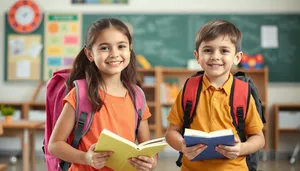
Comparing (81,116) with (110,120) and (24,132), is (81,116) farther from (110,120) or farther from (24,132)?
(24,132)

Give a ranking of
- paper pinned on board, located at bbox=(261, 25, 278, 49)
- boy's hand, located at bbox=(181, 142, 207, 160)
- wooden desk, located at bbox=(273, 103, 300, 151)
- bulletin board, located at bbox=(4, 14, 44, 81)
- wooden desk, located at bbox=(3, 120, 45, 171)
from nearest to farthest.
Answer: boy's hand, located at bbox=(181, 142, 207, 160) < wooden desk, located at bbox=(3, 120, 45, 171) < wooden desk, located at bbox=(273, 103, 300, 151) < paper pinned on board, located at bbox=(261, 25, 278, 49) < bulletin board, located at bbox=(4, 14, 44, 81)

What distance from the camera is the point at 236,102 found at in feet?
5.66

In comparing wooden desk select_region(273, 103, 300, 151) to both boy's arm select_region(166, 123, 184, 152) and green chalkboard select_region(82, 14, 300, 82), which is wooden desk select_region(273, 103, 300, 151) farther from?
boy's arm select_region(166, 123, 184, 152)

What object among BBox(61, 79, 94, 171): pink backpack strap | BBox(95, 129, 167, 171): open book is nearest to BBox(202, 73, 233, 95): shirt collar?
BBox(95, 129, 167, 171): open book

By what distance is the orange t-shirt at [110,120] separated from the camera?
5.53ft

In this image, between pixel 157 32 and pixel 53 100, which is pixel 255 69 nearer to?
pixel 157 32

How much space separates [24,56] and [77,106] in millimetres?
5116

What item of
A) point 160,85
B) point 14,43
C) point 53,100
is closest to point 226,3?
A: point 160,85

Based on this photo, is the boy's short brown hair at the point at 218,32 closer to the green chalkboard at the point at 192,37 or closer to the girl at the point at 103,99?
the girl at the point at 103,99

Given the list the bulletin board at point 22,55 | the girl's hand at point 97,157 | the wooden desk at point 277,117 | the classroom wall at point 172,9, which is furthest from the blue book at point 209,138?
the bulletin board at point 22,55

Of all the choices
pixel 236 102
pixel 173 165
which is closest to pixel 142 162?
pixel 236 102

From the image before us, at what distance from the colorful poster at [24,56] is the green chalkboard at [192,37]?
773 mm

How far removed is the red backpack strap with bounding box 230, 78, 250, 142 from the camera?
1.71 m

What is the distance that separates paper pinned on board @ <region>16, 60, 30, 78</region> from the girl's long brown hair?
4.85m
